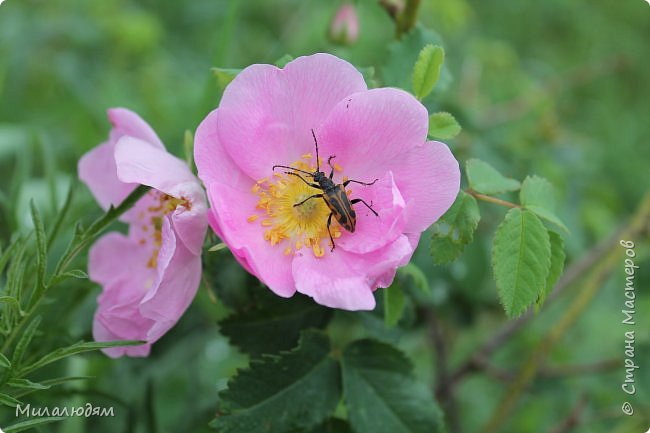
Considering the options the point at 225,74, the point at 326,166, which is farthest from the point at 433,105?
the point at 225,74

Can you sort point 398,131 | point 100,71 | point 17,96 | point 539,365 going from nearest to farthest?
point 398,131
point 539,365
point 17,96
point 100,71

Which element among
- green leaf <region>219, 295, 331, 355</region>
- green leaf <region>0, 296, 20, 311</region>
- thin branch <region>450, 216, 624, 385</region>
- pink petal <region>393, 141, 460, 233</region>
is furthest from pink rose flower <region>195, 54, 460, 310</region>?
thin branch <region>450, 216, 624, 385</region>

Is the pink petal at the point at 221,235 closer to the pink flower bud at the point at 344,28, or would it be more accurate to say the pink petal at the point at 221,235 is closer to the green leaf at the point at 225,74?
the green leaf at the point at 225,74

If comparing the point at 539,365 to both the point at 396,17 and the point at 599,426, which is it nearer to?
the point at 599,426

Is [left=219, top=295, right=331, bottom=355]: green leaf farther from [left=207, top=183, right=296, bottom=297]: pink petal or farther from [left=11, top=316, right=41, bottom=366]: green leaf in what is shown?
[left=11, top=316, right=41, bottom=366]: green leaf

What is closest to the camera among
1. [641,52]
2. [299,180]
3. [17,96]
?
[299,180]

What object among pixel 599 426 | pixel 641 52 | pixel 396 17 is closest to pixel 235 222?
pixel 396 17
